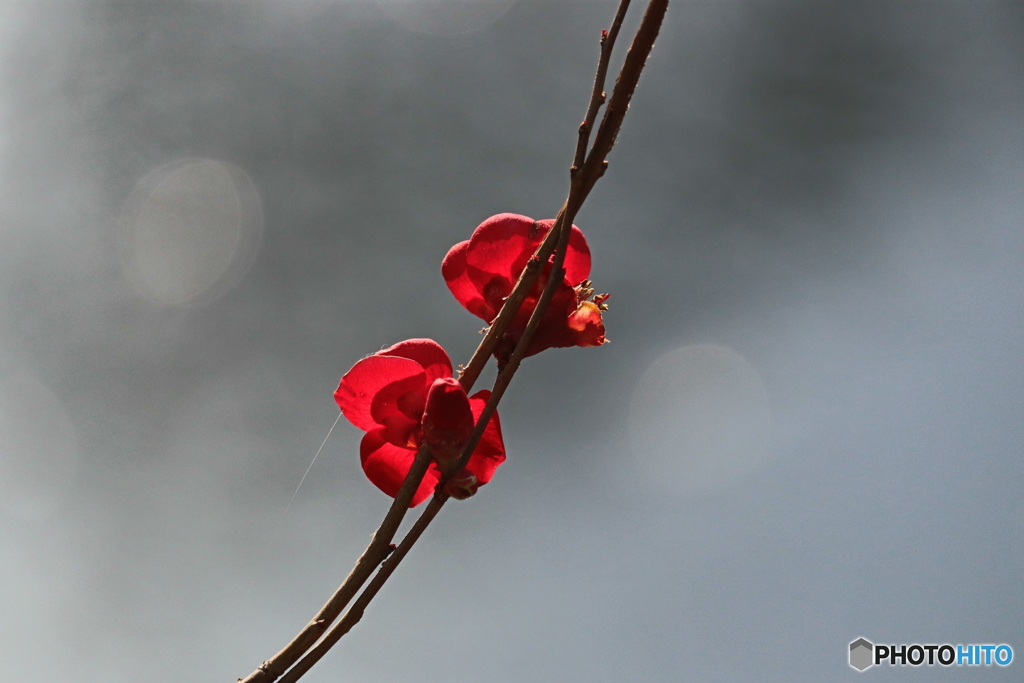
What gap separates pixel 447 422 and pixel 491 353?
88 millimetres

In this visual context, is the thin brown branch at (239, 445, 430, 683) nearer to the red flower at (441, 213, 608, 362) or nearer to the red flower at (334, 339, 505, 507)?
the red flower at (334, 339, 505, 507)

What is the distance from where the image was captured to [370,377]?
733mm

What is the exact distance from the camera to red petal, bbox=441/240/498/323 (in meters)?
0.85

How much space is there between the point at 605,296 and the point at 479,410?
230 mm

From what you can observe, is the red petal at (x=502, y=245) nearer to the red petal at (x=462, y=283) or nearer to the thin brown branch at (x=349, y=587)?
the red petal at (x=462, y=283)

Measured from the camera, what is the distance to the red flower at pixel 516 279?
0.76 m

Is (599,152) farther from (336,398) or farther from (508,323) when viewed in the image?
(336,398)

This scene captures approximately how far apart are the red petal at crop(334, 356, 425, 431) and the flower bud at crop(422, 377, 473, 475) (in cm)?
6

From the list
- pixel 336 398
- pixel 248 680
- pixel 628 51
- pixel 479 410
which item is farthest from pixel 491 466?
pixel 628 51

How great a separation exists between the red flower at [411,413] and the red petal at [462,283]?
0.11m

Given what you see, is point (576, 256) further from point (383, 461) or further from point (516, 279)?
point (383, 461)

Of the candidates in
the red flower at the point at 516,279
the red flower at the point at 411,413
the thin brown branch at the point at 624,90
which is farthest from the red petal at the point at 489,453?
the thin brown branch at the point at 624,90

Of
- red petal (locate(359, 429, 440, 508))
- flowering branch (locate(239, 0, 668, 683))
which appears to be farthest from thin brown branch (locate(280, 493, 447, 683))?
red petal (locate(359, 429, 440, 508))

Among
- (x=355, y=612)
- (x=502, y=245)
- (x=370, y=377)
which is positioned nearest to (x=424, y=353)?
(x=370, y=377)
